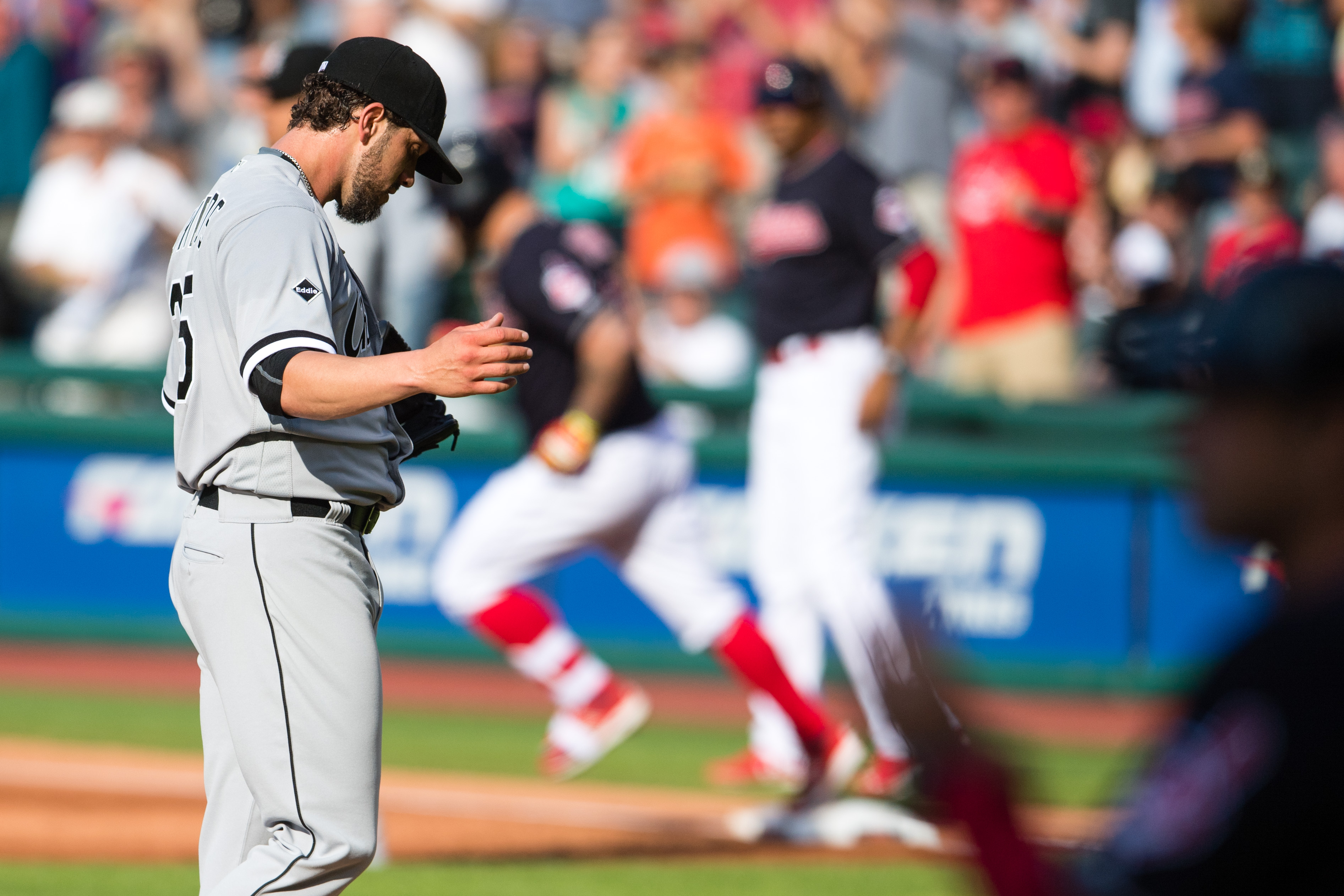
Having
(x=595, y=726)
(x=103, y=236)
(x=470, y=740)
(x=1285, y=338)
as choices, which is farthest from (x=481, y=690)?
(x=1285, y=338)

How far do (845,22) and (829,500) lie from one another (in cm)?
552

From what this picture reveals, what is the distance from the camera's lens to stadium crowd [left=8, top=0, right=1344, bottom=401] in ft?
33.5

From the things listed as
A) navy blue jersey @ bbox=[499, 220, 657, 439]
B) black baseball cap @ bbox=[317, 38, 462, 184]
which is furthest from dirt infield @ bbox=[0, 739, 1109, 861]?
black baseball cap @ bbox=[317, 38, 462, 184]

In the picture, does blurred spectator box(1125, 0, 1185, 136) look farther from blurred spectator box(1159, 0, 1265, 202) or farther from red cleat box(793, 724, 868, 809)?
red cleat box(793, 724, 868, 809)

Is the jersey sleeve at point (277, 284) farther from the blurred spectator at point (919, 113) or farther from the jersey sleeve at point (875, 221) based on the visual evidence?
the blurred spectator at point (919, 113)

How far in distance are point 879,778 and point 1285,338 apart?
16.2 ft

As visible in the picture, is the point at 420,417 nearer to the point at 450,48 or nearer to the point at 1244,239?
the point at 1244,239

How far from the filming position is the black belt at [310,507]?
11.7 ft

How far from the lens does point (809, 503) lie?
7027 mm

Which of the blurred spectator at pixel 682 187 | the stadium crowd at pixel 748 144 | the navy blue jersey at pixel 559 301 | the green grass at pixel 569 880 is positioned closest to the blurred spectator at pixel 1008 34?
the stadium crowd at pixel 748 144

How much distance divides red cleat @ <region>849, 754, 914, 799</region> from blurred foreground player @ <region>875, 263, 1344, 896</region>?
3846 millimetres

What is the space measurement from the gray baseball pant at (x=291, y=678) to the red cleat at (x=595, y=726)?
10.8 feet

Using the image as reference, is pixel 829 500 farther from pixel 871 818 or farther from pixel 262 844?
pixel 262 844

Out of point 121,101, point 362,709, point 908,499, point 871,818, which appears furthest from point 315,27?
point 362,709
